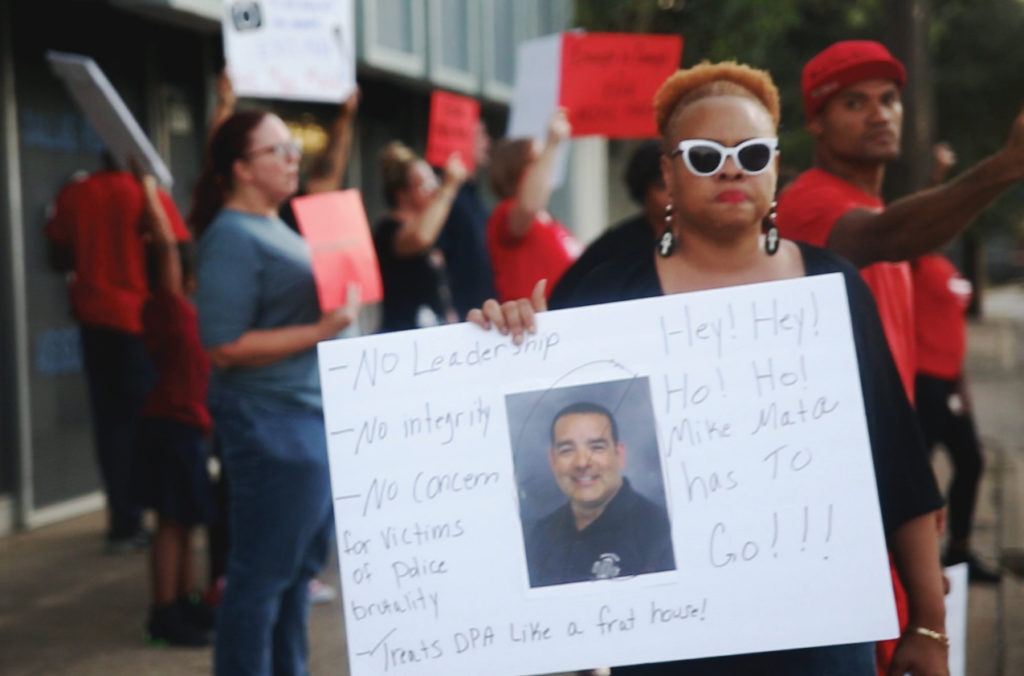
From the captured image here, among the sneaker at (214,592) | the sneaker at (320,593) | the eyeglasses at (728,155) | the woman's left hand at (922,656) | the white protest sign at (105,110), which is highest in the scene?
the white protest sign at (105,110)

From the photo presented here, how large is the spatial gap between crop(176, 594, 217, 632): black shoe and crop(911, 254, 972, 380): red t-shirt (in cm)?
321

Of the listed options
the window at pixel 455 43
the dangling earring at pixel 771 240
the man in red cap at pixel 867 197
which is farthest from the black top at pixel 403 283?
the window at pixel 455 43

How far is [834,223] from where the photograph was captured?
9.86ft

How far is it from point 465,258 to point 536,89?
35.6 inches

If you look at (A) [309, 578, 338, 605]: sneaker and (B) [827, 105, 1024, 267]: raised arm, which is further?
(A) [309, 578, 338, 605]: sneaker

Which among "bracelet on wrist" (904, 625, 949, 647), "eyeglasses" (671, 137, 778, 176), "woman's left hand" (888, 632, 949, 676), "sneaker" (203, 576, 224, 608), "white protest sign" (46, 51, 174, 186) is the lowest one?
"sneaker" (203, 576, 224, 608)

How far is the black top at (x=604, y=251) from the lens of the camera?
118 inches

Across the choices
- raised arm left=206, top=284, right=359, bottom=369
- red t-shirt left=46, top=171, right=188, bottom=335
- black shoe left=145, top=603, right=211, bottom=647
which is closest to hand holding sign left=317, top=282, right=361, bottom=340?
raised arm left=206, top=284, right=359, bottom=369

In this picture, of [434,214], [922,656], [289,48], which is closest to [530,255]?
[434,214]

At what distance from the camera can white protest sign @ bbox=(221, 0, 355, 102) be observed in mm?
4805

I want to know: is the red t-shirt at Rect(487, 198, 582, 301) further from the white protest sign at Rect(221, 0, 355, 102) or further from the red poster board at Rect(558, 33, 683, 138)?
the white protest sign at Rect(221, 0, 355, 102)

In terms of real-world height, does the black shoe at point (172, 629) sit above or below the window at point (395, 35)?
below

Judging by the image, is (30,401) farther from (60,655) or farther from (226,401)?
(226,401)

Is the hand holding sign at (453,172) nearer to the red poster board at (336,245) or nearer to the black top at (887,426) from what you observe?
the red poster board at (336,245)
